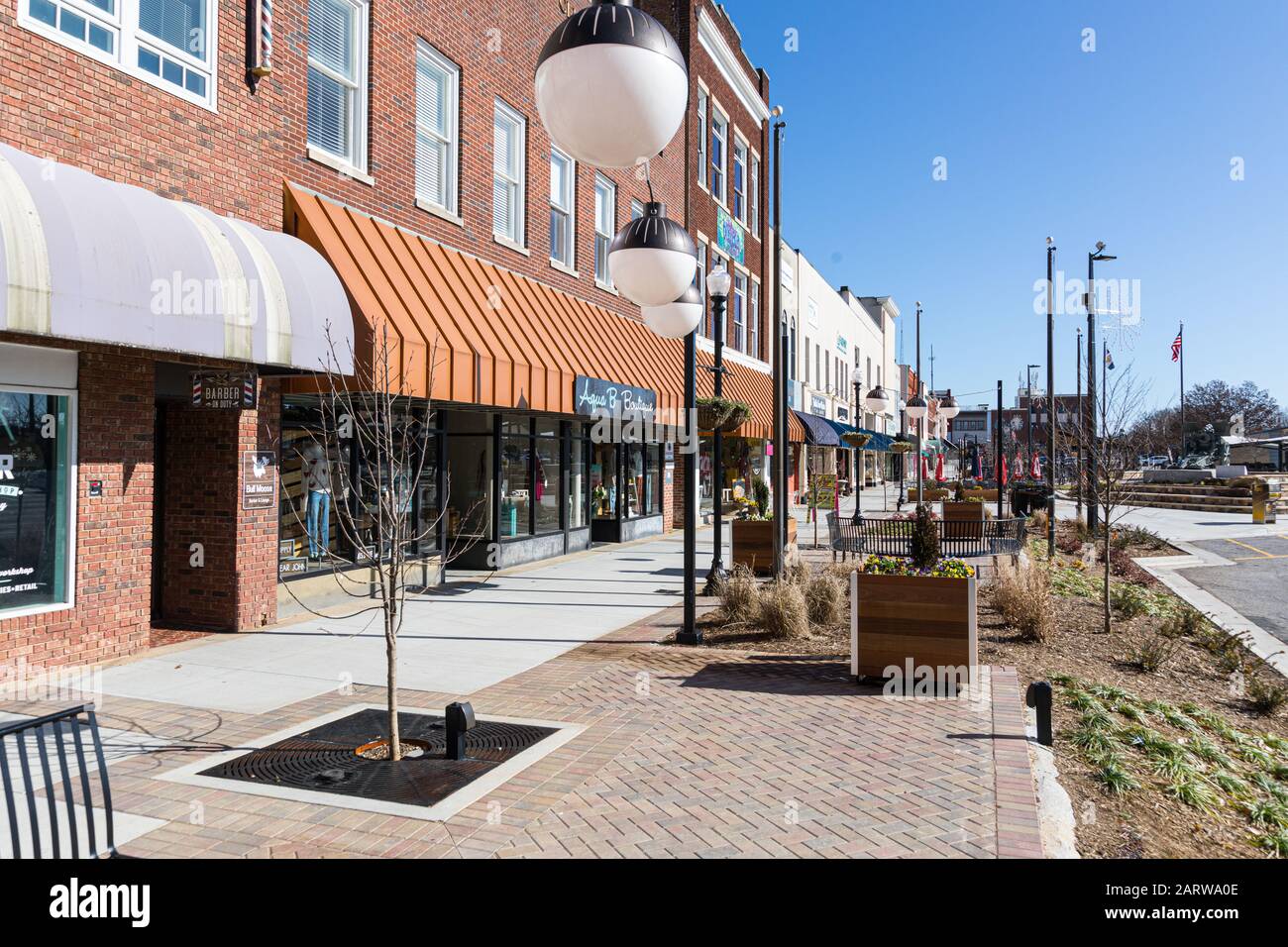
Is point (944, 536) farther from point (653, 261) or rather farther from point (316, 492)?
point (653, 261)

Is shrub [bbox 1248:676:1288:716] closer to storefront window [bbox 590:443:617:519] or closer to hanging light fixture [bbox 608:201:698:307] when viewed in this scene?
hanging light fixture [bbox 608:201:698:307]

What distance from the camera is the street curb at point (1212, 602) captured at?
9.58 metres

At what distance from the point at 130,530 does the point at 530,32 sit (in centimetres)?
1133

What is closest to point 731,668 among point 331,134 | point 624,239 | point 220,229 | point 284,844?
point 624,239

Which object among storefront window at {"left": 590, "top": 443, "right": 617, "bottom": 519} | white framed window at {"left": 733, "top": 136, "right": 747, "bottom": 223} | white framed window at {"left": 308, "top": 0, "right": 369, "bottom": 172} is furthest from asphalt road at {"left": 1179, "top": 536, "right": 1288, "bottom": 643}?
white framed window at {"left": 733, "top": 136, "right": 747, "bottom": 223}

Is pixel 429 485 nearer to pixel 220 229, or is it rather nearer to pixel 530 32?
pixel 220 229

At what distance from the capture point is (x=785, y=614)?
9.24m

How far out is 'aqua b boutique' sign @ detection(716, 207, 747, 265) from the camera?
996 inches

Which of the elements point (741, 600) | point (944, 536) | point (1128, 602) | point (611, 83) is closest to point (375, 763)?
point (611, 83)

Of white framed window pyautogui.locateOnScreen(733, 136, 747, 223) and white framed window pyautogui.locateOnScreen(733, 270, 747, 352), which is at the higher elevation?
white framed window pyautogui.locateOnScreen(733, 136, 747, 223)

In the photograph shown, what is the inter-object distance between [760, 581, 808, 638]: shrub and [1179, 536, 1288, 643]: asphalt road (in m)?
5.94

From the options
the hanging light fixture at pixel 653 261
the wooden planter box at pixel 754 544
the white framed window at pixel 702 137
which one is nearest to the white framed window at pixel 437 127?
the wooden planter box at pixel 754 544

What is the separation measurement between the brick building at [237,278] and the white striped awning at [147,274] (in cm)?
2
